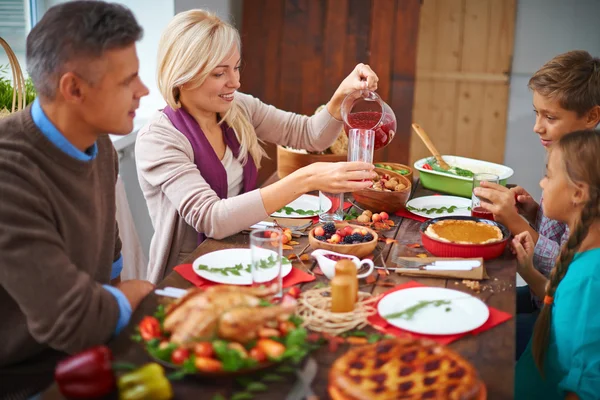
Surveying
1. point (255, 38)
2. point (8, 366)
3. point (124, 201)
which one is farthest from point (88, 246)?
point (255, 38)

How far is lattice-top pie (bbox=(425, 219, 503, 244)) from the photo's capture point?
6.52 ft

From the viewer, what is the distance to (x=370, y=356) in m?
1.24

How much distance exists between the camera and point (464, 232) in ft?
6.72

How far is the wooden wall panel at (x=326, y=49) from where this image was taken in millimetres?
4520

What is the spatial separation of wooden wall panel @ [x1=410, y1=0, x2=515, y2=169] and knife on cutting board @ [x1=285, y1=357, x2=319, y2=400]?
11.8 feet

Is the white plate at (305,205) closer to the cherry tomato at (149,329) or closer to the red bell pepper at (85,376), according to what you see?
the cherry tomato at (149,329)

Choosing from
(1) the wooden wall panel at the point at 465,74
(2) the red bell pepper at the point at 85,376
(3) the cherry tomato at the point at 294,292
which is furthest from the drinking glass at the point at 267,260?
(1) the wooden wall panel at the point at 465,74

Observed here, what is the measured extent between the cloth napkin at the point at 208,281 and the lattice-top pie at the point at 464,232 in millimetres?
435

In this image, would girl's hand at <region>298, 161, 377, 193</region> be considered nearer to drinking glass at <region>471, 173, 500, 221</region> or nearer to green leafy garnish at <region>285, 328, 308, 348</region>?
drinking glass at <region>471, 173, 500, 221</region>

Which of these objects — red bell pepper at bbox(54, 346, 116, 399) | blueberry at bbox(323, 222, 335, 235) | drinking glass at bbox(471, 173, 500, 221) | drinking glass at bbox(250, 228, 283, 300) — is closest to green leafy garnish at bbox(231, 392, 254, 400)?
red bell pepper at bbox(54, 346, 116, 399)

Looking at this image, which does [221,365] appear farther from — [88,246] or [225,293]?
[88,246]

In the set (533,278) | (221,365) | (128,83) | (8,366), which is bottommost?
(8,366)

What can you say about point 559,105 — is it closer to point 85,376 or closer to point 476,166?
point 476,166

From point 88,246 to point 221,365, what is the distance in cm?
66
